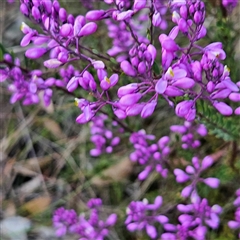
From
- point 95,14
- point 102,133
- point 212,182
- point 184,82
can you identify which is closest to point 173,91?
point 184,82

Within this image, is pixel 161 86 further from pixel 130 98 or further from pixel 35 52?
pixel 35 52

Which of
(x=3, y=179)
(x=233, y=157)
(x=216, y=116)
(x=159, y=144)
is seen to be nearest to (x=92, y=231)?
(x=159, y=144)

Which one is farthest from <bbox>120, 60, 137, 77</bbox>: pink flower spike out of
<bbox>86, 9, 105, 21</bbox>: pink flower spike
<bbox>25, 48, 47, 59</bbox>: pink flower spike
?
<bbox>25, 48, 47, 59</bbox>: pink flower spike

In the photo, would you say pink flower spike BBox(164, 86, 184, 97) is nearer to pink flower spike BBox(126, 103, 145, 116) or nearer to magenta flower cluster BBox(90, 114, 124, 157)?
pink flower spike BBox(126, 103, 145, 116)

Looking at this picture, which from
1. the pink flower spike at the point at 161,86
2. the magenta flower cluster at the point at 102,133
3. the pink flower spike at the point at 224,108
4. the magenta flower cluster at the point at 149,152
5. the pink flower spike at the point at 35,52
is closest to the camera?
the pink flower spike at the point at 161,86

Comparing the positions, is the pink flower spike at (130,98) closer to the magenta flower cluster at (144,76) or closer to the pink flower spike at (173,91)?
the magenta flower cluster at (144,76)

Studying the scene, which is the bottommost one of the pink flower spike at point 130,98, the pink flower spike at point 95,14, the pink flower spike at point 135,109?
the pink flower spike at point 135,109

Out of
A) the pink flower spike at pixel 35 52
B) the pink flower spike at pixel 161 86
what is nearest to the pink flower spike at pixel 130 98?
the pink flower spike at pixel 161 86

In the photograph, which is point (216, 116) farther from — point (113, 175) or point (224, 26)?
point (113, 175)

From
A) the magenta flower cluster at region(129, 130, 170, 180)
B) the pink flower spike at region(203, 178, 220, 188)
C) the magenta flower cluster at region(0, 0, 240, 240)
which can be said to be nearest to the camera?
the magenta flower cluster at region(0, 0, 240, 240)

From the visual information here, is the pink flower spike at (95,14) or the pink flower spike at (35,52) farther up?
the pink flower spike at (95,14)

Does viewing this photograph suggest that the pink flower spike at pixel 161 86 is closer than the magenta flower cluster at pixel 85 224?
Yes
